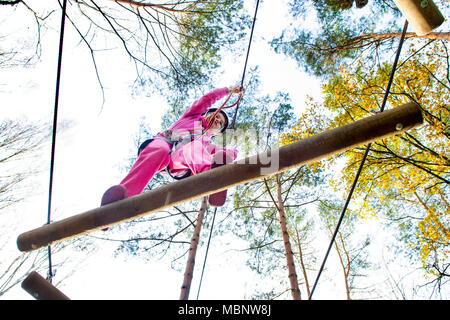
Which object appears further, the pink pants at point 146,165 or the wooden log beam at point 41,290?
the pink pants at point 146,165

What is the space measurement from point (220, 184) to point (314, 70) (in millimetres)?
6233

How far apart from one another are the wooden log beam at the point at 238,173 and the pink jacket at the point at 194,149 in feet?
2.17

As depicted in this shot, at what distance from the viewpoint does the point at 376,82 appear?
5.63 meters

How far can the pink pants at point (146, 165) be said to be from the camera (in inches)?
74.0

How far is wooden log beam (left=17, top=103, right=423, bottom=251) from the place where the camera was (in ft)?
4.36

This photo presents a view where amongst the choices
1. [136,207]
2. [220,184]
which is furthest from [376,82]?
[136,207]

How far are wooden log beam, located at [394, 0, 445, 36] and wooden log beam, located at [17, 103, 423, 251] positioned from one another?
57 centimetres

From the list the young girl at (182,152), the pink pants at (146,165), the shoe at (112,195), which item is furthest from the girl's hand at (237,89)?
the shoe at (112,195)

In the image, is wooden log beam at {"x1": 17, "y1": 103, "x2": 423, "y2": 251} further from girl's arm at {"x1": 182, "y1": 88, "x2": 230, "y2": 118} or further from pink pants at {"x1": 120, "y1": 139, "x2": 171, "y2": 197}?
girl's arm at {"x1": 182, "y1": 88, "x2": 230, "y2": 118}

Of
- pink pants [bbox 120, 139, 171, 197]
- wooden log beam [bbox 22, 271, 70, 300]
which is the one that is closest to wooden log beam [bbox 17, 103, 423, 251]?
wooden log beam [bbox 22, 271, 70, 300]

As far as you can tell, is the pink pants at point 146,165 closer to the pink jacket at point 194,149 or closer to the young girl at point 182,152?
the young girl at point 182,152

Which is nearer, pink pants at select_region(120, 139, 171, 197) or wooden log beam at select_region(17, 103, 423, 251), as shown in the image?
wooden log beam at select_region(17, 103, 423, 251)

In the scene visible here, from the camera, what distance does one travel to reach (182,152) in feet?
7.47
